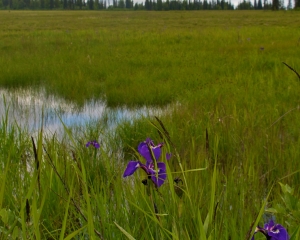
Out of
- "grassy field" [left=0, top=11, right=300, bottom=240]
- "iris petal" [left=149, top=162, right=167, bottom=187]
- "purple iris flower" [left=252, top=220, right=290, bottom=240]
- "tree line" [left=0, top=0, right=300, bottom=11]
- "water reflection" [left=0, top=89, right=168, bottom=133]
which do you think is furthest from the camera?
"tree line" [left=0, top=0, right=300, bottom=11]

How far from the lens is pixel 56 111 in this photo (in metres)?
4.30

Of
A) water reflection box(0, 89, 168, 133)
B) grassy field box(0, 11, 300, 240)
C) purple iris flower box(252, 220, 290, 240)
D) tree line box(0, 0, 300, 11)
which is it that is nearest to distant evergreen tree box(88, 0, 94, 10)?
tree line box(0, 0, 300, 11)

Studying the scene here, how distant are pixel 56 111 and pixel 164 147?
9.61 feet

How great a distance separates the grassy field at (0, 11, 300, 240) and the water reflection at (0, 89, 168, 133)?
23cm

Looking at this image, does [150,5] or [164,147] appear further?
[150,5]

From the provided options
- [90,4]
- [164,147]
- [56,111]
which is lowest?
[56,111]

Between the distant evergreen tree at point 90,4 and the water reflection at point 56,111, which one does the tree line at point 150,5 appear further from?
the water reflection at point 56,111

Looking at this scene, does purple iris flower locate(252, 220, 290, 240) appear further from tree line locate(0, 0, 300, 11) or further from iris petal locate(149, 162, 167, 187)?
tree line locate(0, 0, 300, 11)

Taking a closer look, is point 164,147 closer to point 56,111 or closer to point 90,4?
point 56,111

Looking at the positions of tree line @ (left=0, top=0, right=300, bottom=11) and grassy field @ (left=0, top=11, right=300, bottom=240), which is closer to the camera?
grassy field @ (left=0, top=11, right=300, bottom=240)

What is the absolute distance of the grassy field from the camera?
1296mm

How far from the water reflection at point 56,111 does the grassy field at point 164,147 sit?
9.1 inches

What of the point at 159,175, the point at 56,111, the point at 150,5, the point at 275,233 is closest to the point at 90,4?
the point at 150,5

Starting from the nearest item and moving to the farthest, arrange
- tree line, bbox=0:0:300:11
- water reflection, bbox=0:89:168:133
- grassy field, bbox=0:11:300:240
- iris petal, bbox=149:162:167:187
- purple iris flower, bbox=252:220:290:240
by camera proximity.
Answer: purple iris flower, bbox=252:220:290:240 < iris petal, bbox=149:162:167:187 < grassy field, bbox=0:11:300:240 < water reflection, bbox=0:89:168:133 < tree line, bbox=0:0:300:11
